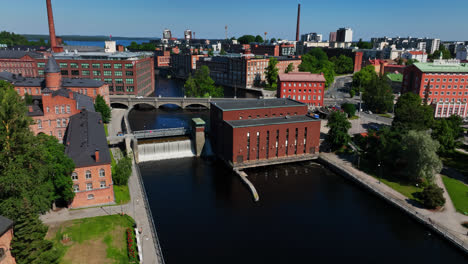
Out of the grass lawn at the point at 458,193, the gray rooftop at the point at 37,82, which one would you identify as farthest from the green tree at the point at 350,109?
the gray rooftop at the point at 37,82

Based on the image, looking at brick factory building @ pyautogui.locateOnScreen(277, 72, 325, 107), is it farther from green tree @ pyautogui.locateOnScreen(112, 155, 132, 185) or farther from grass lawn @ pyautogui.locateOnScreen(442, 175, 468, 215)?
green tree @ pyautogui.locateOnScreen(112, 155, 132, 185)

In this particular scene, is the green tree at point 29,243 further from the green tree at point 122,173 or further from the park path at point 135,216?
the green tree at point 122,173

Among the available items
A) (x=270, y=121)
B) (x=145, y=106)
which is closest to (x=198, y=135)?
(x=270, y=121)

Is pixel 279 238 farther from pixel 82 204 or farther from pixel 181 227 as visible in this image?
pixel 82 204

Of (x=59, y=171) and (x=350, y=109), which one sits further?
(x=350, y=109)

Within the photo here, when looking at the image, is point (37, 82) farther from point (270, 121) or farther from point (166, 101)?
point (270, 121)

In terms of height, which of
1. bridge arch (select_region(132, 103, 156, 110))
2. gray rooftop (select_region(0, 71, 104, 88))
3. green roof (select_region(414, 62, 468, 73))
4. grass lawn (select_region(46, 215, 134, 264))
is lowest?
grass lawn (select_region(46, 215, 134, 264))

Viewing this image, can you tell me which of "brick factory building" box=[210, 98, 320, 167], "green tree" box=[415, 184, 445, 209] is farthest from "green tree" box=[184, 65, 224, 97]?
"green tree" box=[415, 184, 445, 209]
